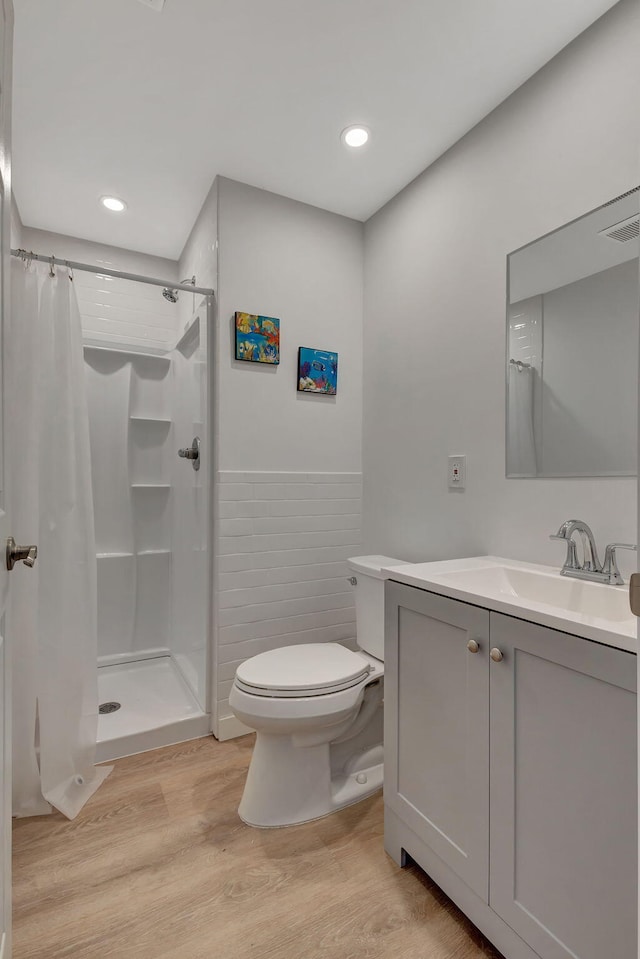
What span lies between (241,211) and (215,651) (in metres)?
1.96

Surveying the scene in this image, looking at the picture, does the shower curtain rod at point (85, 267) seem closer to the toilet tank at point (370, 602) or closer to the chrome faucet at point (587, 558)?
the toilet tank at point (370, 602)

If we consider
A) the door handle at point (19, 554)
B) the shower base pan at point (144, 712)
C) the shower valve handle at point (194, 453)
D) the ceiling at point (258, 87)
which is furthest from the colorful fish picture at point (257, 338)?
the shower base pan at point (144, 712)

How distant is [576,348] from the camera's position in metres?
1.45

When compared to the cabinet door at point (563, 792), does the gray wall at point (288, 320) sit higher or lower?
higher

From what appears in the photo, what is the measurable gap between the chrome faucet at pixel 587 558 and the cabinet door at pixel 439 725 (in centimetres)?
42

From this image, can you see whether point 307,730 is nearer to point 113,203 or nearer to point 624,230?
point 624,230

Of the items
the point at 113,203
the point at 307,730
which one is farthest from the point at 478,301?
the point at 113,203

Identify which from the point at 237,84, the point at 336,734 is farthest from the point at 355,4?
the point at 336,734

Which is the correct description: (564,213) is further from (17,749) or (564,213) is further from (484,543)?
(17,749)

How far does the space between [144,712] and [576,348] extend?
A: 228 centimetres

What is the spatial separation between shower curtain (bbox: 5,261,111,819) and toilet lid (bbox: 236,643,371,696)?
667mm

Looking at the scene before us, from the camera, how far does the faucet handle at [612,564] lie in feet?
4.08

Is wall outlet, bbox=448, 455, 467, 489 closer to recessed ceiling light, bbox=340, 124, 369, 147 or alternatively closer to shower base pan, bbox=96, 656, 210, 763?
recessed ceiling light, bbox=340, 124, 369, 147

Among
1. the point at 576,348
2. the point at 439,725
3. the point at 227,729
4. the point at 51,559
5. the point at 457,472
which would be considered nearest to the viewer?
the point at 439,725
